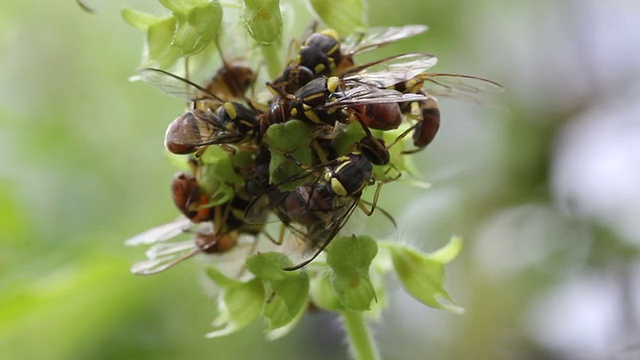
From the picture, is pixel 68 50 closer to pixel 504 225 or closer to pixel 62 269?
pixel 62 269

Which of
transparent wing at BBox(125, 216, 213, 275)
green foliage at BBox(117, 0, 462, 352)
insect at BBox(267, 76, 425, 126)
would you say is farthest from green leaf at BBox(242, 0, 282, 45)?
transparent wing at BBox(125, 216, 213, 275)

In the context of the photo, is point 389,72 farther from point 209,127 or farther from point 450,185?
point 450,185

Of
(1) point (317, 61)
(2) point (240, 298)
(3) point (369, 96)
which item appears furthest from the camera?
(2) point (240, 298)

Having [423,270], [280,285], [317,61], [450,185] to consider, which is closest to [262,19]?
[317,61]

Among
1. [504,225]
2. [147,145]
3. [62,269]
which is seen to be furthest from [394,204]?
[62,269]

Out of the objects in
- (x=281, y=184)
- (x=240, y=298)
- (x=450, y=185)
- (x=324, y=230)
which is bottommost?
(x=450, y=185)

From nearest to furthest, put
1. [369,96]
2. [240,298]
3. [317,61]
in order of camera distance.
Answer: [369,96] < [317,61] < [240,298]
